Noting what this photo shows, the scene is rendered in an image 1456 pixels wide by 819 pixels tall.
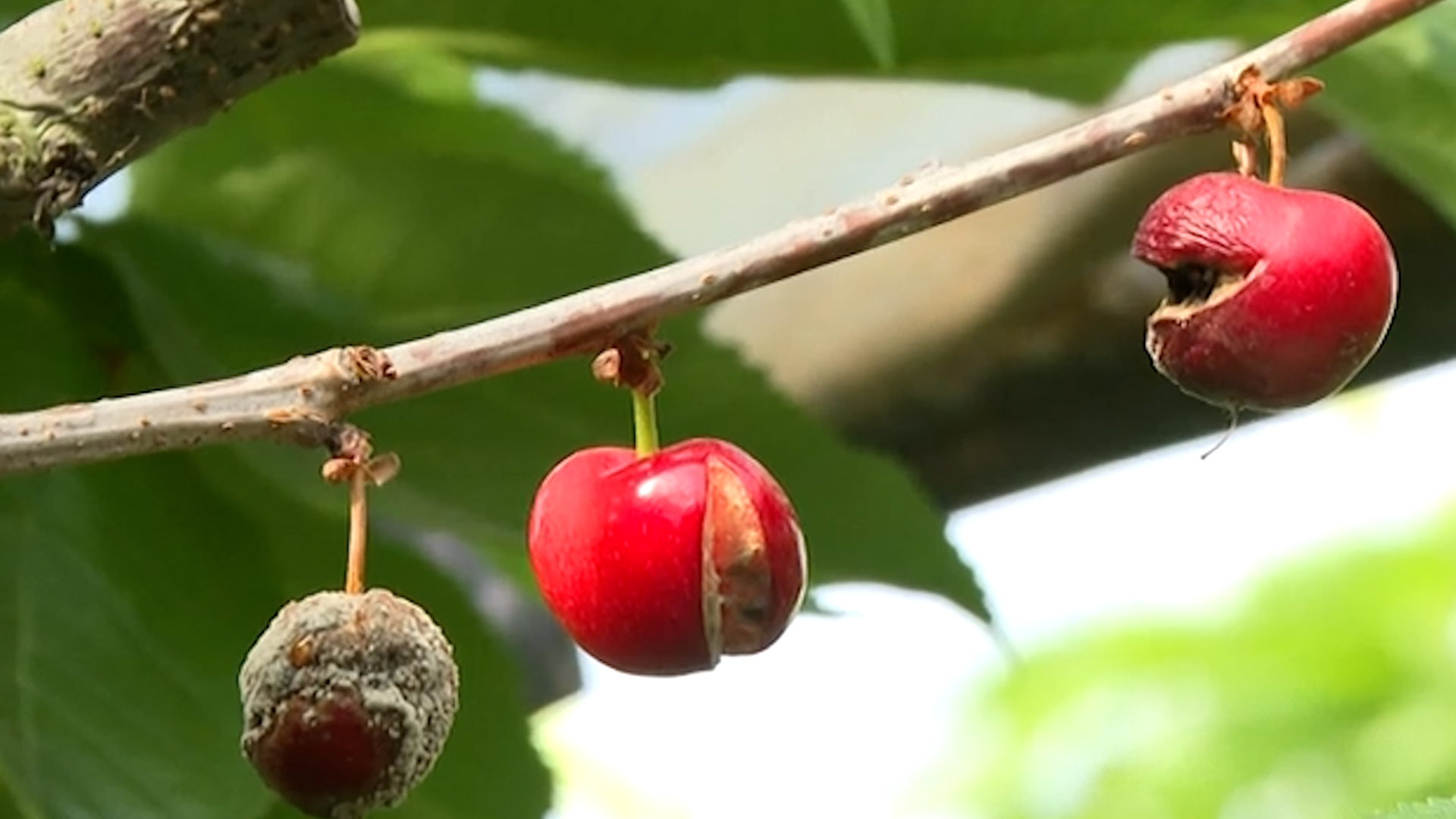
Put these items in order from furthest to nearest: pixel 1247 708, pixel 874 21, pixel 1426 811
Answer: pixel 1247 708 < pixel 874 21 < pixel 1426 811

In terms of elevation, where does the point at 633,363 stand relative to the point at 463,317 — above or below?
below

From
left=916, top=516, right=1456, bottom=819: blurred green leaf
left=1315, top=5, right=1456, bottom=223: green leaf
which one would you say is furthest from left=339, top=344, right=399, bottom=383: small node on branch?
left=916, top=516, right=1456, bottom=819: blurred green leaf

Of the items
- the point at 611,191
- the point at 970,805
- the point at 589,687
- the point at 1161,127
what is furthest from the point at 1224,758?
the point at 1161,127

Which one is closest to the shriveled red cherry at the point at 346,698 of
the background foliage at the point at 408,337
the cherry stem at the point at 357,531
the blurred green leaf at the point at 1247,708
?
the cherry stem at the point at 357,531

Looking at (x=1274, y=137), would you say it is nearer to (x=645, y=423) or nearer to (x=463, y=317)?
(x=645, y=423)

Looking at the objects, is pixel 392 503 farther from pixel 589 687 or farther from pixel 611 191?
pixel 589 687

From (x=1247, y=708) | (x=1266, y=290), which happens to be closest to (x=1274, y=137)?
(x=1266, y=290)
